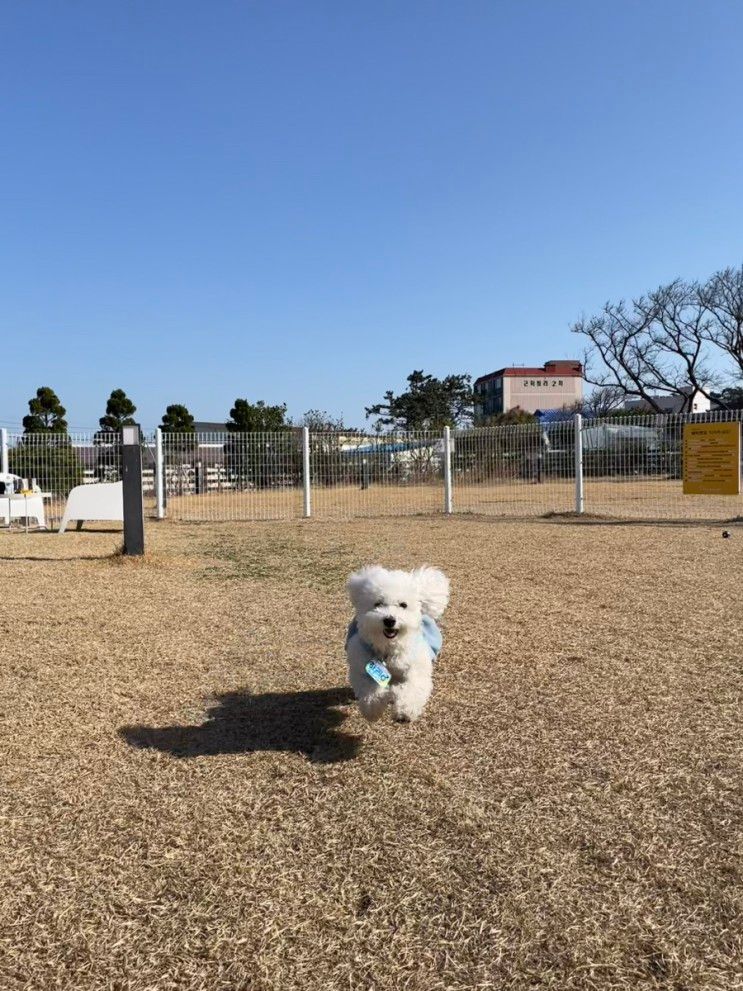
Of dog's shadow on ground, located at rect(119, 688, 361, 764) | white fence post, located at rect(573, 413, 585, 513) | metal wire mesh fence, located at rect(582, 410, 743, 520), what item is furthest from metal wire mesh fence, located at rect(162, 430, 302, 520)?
dog's shadow on ground, located at rect(119, 688, 361, 764)

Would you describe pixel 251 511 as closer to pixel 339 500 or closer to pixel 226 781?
pixel 339 500

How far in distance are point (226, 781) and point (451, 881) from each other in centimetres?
93

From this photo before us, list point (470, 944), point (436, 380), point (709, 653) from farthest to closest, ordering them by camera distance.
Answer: point (436, 380) < point (709, 653) < point (470, 944)

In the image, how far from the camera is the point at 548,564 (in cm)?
732

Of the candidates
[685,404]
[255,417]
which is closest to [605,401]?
[685,404]

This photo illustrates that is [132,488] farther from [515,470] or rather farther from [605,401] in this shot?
[605,401]

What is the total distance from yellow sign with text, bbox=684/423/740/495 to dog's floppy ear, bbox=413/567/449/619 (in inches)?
374

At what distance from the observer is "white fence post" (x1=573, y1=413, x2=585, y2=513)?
12680mm

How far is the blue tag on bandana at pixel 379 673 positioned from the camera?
277cm

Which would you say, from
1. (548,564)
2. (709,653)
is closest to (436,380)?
(548,564)

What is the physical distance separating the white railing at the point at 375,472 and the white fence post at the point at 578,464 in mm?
17

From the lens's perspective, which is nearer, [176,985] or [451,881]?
[176,985]

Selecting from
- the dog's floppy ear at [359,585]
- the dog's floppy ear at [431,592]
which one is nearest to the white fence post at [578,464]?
the dog's floppy ear at [431,592]

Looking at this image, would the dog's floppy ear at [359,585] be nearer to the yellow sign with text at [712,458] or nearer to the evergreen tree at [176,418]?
the yellow sign with text at [712,458]
